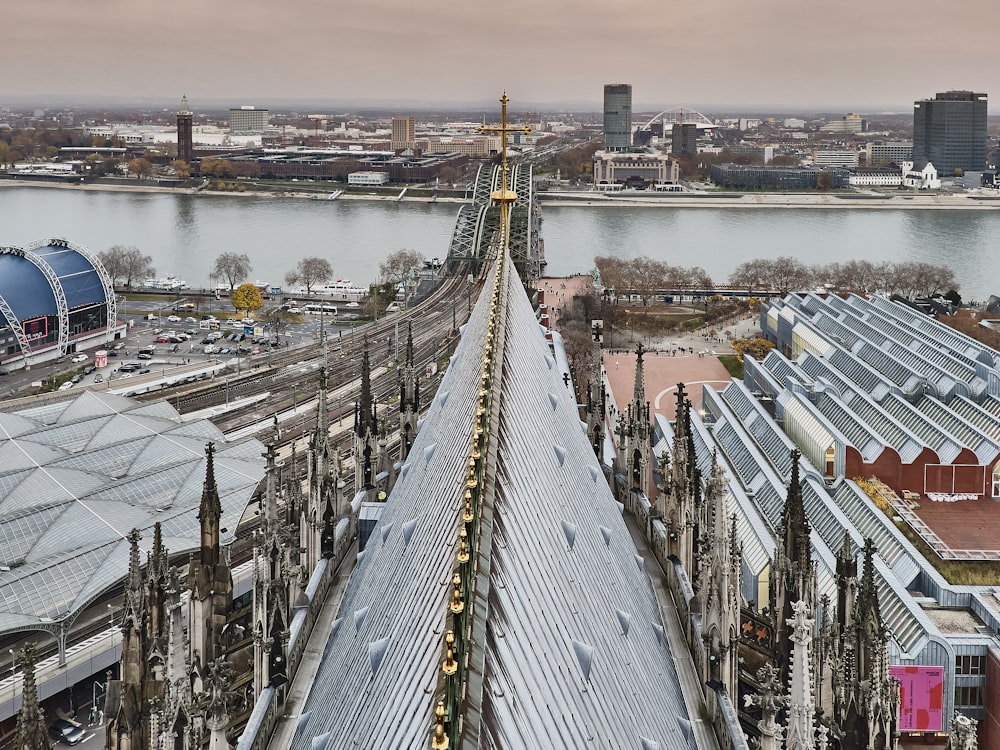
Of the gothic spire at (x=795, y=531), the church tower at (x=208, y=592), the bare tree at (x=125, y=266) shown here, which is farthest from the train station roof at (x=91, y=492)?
the bare tree at (x=125, y=266)

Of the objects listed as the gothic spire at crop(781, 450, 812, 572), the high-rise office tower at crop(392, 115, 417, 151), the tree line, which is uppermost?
the high-rise office tower at crop(392, 115, 417, 151)

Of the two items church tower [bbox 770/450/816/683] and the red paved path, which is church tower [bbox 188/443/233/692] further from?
the red paved path

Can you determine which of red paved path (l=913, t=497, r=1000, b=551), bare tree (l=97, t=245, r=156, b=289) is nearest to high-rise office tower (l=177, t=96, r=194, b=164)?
bare tree (l=97, t=245, r=156, b=289)

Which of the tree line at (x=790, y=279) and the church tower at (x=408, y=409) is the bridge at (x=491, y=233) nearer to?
the tree line at (x=790, y=279)

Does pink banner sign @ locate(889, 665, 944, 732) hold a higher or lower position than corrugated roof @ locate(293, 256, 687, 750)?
lower

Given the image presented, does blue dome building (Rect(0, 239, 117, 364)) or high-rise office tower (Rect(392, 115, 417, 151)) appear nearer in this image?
blue dome building (Rect(0, 239, 117, 364))

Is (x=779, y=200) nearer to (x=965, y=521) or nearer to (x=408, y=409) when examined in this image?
(x=965, y=521)

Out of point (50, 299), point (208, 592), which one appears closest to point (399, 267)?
point (50, 299)
